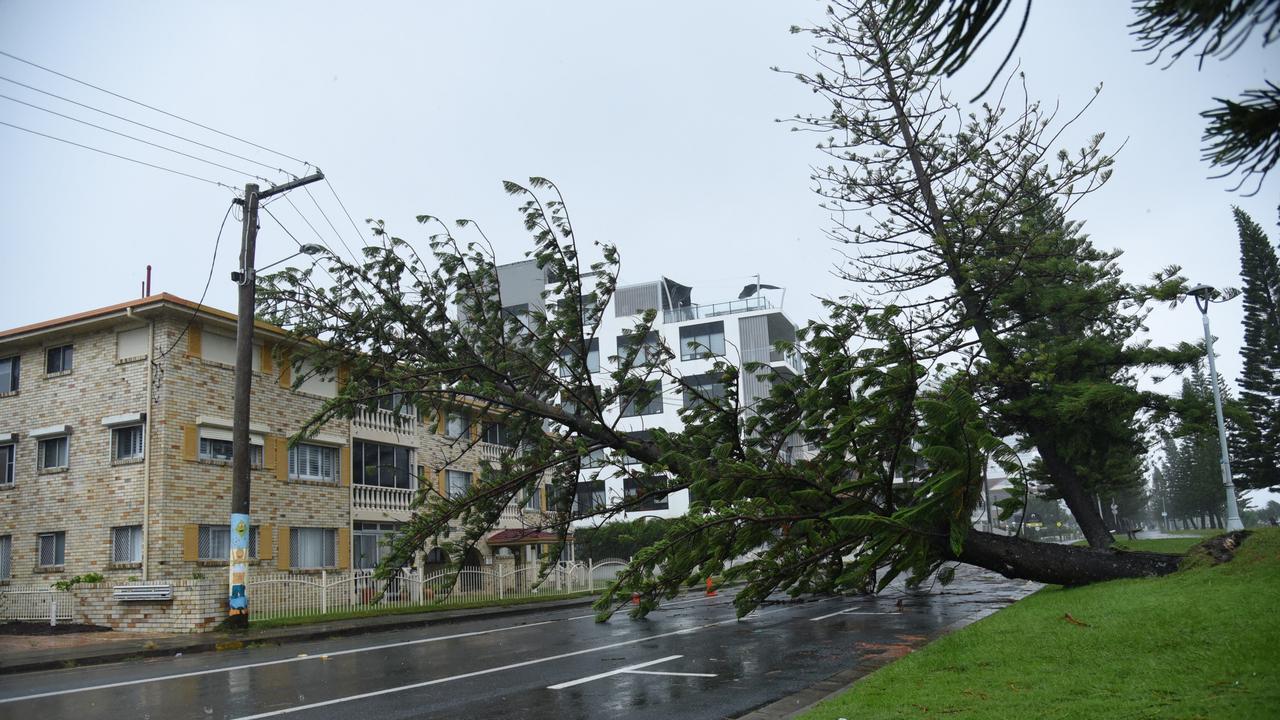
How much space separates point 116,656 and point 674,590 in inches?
409

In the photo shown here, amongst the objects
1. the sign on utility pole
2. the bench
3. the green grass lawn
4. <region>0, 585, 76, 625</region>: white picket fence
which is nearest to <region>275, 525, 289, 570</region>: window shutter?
the bench

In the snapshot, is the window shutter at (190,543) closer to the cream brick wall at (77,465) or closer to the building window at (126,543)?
the building window at (126,543)

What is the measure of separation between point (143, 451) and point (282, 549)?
4.65 metres

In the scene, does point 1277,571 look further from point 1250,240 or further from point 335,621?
point 1250,240

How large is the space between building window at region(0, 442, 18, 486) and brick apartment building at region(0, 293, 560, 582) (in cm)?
6

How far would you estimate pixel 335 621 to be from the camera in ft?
61.6

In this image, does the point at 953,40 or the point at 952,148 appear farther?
the point at 952,148

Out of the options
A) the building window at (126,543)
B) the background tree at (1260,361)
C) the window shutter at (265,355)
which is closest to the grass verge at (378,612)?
the building window at (126,543)

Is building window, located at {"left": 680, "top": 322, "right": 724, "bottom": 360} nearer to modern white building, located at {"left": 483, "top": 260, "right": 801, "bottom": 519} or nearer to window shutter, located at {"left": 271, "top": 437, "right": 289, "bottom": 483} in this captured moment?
modern white building, located at {"left": 483, "top": 260, "right": 801, "bottom": 519}

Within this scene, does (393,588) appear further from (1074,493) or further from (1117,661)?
(1117,661)

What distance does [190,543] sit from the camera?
21.0 m

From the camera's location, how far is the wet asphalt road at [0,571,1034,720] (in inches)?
307

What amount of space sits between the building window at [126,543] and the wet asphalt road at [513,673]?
26.8 ft

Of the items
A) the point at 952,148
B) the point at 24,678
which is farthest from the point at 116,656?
the point at 952,148
